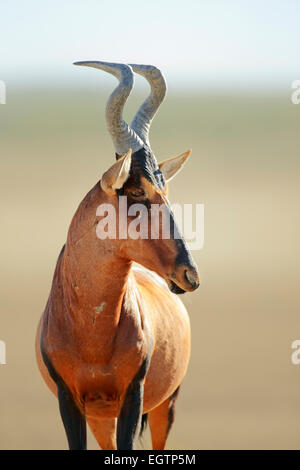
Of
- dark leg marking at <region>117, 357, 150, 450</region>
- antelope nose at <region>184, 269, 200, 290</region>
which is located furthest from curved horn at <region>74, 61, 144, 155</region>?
dark leg marking at <region>117, 357, 150, 450</region>

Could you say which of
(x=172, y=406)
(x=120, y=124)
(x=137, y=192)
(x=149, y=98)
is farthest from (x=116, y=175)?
(x=172, y=406)

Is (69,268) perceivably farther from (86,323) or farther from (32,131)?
(32,131)

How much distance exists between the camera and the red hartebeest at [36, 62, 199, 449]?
5.62 metres

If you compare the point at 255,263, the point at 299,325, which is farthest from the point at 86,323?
the point at 255,263

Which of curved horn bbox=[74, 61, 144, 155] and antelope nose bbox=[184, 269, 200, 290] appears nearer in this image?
antelope nose bbox=[184, 269, 200, 290]

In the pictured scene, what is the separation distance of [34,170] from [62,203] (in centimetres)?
548

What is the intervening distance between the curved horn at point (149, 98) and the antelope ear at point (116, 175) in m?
0.63

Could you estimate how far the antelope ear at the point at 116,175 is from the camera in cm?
548

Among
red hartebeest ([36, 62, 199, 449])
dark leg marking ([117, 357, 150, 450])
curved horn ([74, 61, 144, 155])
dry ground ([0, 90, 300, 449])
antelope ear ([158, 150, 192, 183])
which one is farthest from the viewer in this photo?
dry ground ([0, 90, 300, 449])

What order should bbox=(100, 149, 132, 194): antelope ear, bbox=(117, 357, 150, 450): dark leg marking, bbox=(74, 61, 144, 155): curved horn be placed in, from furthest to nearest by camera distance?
1. bbox=(117, 357, 150, 450): dark leg marking
2. bbox=(74, 61, 144, 155): curved horn
3. bbox=(100, 149, 132, 194): antelope ear

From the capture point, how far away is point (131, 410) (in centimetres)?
599

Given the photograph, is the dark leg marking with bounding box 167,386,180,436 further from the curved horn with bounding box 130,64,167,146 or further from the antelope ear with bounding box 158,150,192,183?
the curved horn with bounding box 130,64,167,146

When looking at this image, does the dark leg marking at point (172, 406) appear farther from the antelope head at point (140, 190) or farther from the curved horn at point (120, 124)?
the curved horn at point (120, 124)

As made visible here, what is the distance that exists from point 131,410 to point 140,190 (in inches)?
57.5
